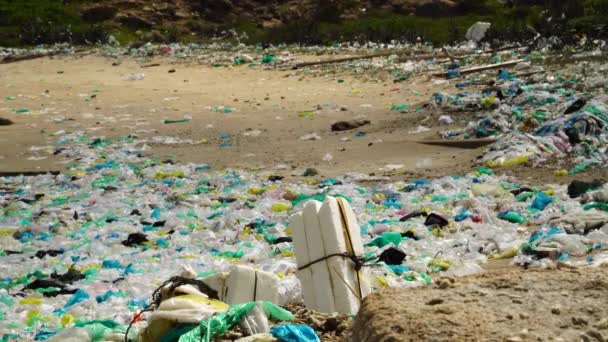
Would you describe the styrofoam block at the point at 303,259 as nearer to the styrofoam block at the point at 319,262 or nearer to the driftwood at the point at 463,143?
the styrofoam block at the point at 319,262

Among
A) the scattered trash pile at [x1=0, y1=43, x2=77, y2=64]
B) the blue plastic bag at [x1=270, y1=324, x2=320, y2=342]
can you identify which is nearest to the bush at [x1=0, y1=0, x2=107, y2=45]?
the scattered trash pile at [x1=0, y1=43, x2=77, y2=64]

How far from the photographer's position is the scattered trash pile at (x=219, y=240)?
3.18 meters

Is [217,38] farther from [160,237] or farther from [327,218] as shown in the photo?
[327,218]

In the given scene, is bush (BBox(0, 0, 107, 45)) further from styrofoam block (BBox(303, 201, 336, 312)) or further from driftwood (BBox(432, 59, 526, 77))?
styrofoam block (BBox(303, 201, 336, 312))

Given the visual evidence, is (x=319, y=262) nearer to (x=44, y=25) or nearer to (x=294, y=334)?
(x=294, y=334)

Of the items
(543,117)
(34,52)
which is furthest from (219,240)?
(34,52)

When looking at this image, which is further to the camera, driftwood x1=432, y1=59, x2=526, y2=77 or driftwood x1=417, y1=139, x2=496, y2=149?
driftwood x1=432, y1=59, x2=526, y2=77

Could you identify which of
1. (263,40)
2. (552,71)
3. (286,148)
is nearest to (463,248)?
(286,148)

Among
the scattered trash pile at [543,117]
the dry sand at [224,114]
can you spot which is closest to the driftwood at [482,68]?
the dry sand at [224,114]

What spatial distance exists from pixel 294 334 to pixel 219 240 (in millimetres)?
2987

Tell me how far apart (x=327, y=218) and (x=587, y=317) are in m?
1.23

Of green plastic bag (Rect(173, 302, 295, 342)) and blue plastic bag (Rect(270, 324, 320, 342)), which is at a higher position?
blue plastic bag (Rect(270, 324, 320, 342))

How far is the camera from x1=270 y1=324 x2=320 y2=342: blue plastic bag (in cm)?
266

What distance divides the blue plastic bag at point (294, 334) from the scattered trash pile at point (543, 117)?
182 inches
